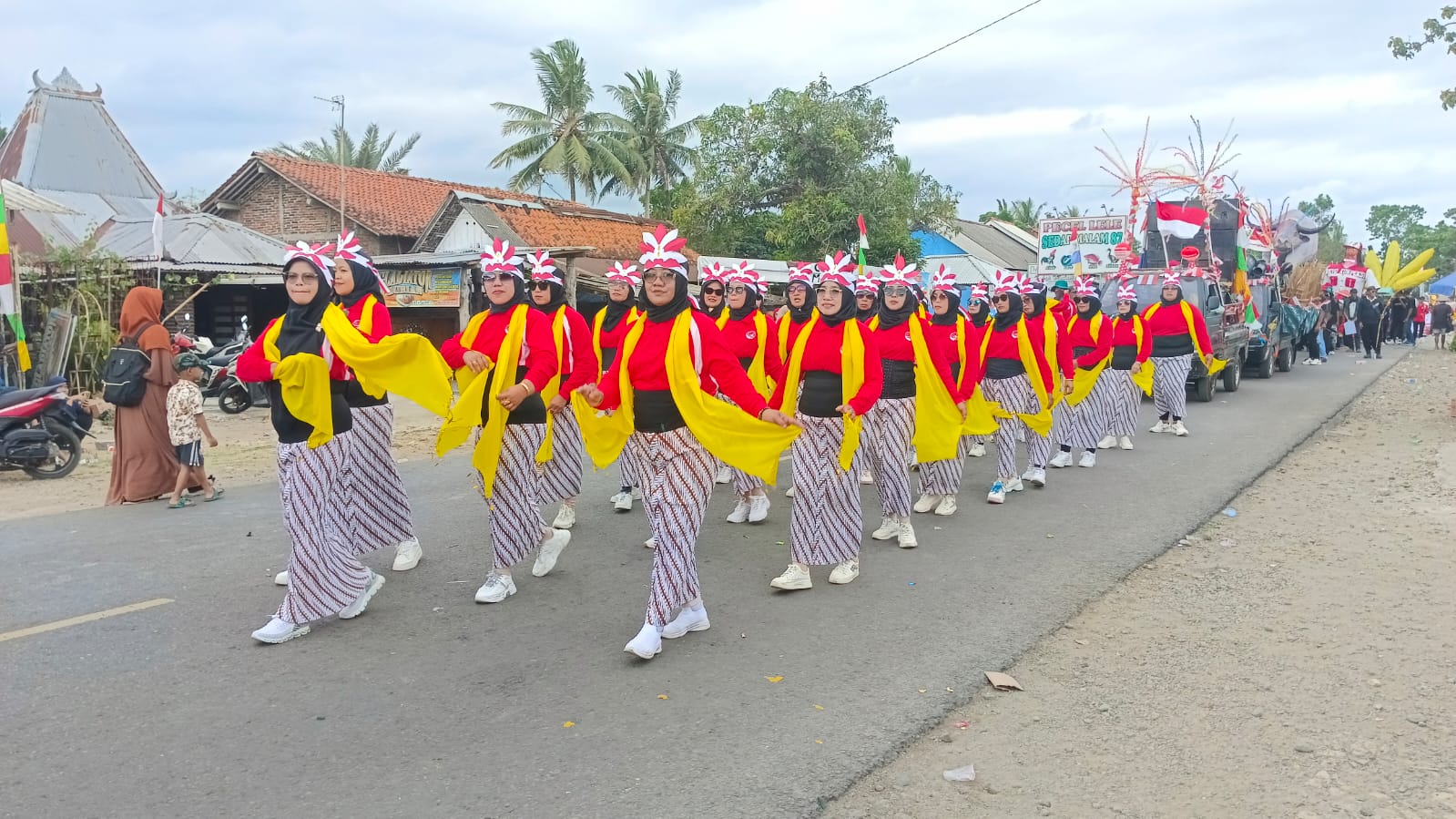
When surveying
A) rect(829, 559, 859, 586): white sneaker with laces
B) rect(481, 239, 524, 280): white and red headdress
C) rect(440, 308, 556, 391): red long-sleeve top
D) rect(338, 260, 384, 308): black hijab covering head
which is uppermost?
rect(481, 239, 524, 280): white and red headdress

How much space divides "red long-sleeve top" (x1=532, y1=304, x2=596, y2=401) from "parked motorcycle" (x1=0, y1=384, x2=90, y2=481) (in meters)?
6.85

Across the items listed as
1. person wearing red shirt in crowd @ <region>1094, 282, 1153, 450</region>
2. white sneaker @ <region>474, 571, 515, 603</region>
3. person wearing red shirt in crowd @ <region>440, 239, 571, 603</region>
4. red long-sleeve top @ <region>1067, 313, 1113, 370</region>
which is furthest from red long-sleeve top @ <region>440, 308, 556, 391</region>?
person wearing red shirt in crowd @ <region>1094, 282, 1153, 450</region>

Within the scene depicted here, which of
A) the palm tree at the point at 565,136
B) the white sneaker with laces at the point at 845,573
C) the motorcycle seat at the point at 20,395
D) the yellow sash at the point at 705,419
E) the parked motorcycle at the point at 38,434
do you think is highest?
the palm tree at the point at 565,136

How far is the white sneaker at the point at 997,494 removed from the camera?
867cm

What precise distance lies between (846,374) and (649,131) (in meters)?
32.9

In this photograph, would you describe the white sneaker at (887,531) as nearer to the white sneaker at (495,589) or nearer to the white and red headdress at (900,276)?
the white and red headdress at (900,276)

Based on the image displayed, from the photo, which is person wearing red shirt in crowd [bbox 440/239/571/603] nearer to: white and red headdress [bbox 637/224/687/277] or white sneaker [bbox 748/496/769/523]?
white and red headdress [bbox 637/224/687/277]

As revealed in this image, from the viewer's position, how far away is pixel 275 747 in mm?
3975

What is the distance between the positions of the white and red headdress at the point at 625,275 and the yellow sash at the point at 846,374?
205cm

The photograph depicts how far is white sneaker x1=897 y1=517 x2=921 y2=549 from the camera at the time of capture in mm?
7141

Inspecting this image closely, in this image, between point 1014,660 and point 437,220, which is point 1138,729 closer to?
point 1014,660

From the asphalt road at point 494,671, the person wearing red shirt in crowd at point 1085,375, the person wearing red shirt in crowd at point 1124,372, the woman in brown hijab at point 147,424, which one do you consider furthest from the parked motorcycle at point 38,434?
the person wearing red shirt in crowd at point 1124,372

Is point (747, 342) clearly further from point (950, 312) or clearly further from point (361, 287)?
point (361, 287)

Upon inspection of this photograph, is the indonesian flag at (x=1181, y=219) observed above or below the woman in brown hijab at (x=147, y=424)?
above
